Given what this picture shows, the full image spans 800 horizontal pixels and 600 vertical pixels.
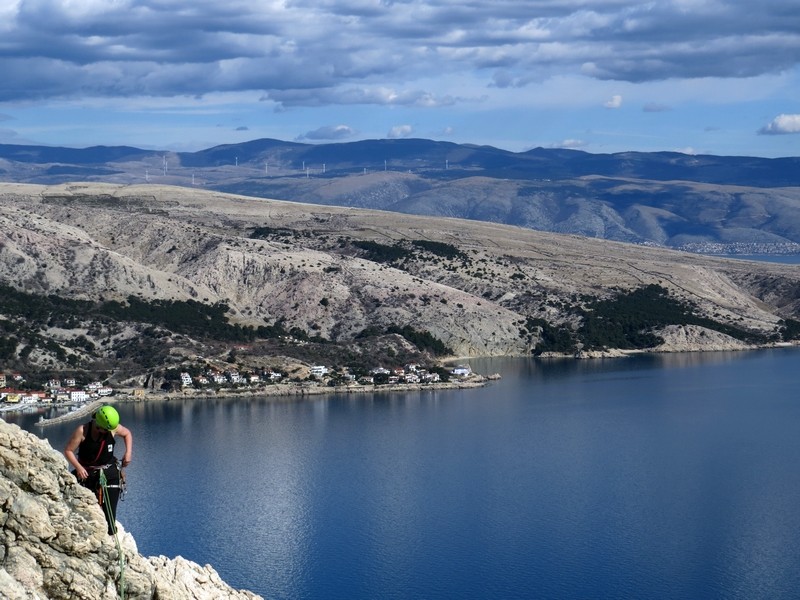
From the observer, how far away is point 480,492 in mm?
48031

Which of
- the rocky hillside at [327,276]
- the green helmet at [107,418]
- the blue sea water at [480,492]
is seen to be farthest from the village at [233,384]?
the green helmet at [107,418]

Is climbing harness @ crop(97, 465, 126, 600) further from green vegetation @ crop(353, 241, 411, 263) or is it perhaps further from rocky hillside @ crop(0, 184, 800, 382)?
green vegetation @ crop(353, 241, 411, 263)

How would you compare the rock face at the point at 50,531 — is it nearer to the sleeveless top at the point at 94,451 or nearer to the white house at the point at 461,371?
the sleeveless top at the point at 94,451

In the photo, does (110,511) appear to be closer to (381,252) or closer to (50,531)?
(50,531)

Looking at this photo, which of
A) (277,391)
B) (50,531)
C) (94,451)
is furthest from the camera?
(277,391)

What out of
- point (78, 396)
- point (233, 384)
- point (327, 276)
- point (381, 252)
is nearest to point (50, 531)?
point (78, 396)

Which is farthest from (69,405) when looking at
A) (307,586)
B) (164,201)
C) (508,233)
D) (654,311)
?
(508,233)

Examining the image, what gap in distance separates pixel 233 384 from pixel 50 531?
67.3m

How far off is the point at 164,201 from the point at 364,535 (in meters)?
99.1

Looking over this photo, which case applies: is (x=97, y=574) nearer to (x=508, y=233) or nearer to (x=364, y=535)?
(x=364, y=535)

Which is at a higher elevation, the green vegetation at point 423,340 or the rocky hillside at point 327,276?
the rocky hillside at point 327,276

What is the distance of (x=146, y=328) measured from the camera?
8431cm

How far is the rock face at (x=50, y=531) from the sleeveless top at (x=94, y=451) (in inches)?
12.5

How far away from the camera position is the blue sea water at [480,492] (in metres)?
37.4
